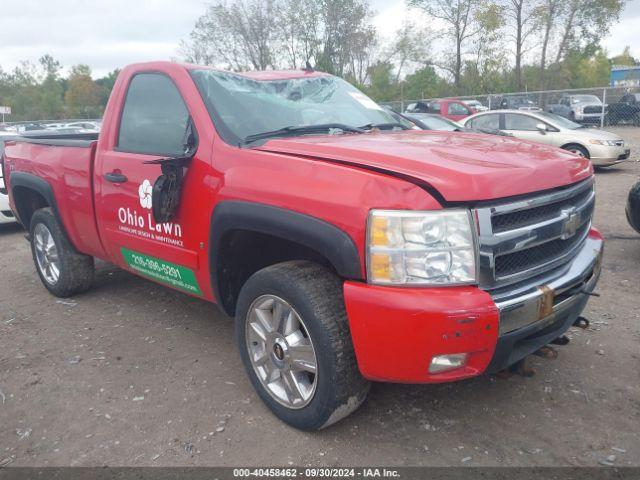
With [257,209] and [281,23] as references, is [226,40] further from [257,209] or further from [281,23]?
[257,209]

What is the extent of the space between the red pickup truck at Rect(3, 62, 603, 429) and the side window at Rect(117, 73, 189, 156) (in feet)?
0.04

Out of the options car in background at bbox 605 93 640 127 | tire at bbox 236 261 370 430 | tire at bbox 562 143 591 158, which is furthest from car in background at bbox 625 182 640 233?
car in background at bbox 605 93 640 127

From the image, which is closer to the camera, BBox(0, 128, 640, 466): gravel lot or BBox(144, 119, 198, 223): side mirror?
BBox(0, 128, 640, 466): gravel lot

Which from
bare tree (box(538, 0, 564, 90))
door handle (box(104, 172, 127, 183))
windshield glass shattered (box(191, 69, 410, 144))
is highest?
bare tree (box(538, 0, 564, 90))

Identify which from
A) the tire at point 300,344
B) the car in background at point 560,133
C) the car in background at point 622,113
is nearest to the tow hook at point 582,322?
the tire at point 300,344

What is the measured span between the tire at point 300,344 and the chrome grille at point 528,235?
687 mm

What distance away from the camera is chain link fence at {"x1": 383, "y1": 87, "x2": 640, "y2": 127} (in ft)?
72.2

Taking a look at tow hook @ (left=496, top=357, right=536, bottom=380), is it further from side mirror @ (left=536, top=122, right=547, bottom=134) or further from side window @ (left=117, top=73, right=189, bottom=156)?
side mirror @ (left=536, top=122, right=547, bottom=134)

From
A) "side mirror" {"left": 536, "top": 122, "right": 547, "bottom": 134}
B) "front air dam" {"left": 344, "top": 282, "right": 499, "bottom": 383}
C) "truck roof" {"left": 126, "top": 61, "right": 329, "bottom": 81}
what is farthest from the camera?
"side mirror" {"left": 536, "top": 122, "right": 547, "bottom": 134}

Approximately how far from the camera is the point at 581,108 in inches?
890

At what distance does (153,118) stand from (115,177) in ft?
1.52

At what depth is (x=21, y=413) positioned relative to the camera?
307 cm

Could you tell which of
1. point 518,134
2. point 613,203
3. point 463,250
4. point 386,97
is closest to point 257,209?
point 463,250

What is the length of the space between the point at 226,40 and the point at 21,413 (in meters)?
A: 39.1
